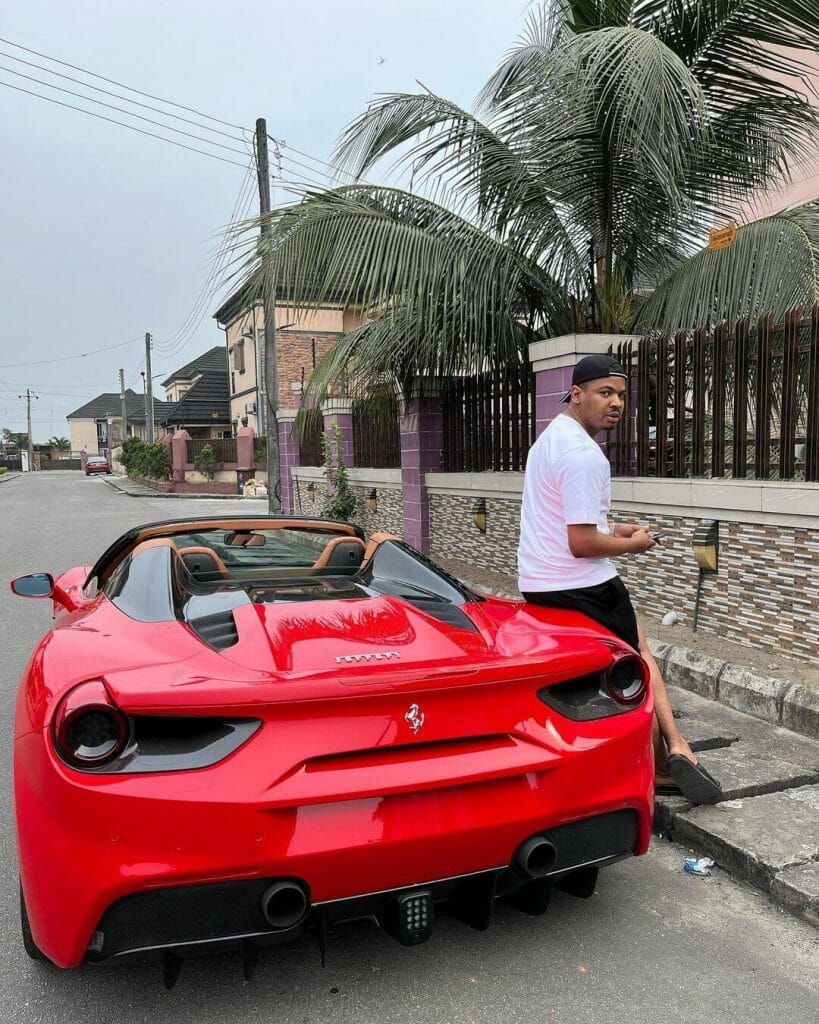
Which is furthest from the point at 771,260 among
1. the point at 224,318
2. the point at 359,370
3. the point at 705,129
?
the point at 224,318

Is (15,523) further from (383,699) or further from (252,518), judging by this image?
(383,699)

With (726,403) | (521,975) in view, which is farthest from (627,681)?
(726,403)

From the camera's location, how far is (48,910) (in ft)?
6.46

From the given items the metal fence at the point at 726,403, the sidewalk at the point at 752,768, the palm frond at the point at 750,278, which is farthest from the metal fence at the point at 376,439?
the sidewalk at the point at 752,768

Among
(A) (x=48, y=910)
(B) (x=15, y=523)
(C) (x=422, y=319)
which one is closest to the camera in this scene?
(A) (x=48, y=910)

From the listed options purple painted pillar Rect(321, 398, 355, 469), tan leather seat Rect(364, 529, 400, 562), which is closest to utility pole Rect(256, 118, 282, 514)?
purple painted pillar Rect(321, 398, 355, 469)

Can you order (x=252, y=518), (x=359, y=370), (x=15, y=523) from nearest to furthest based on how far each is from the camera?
(x=252, y=518), (x=359, y=370), (x=15, y=523)

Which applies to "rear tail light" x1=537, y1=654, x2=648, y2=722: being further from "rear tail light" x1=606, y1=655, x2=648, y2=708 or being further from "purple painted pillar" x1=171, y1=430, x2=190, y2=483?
"purple painted pillar" x1=171, y1=430, x2=190, y2=483

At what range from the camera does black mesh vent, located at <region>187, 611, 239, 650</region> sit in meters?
2.32

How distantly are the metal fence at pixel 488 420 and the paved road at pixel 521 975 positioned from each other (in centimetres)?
575

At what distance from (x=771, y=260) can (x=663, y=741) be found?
14.2 feet

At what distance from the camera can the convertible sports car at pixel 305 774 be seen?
191 cm

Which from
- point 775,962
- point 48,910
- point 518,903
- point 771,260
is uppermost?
point 771,260

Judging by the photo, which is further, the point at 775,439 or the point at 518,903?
the point at 775,439
